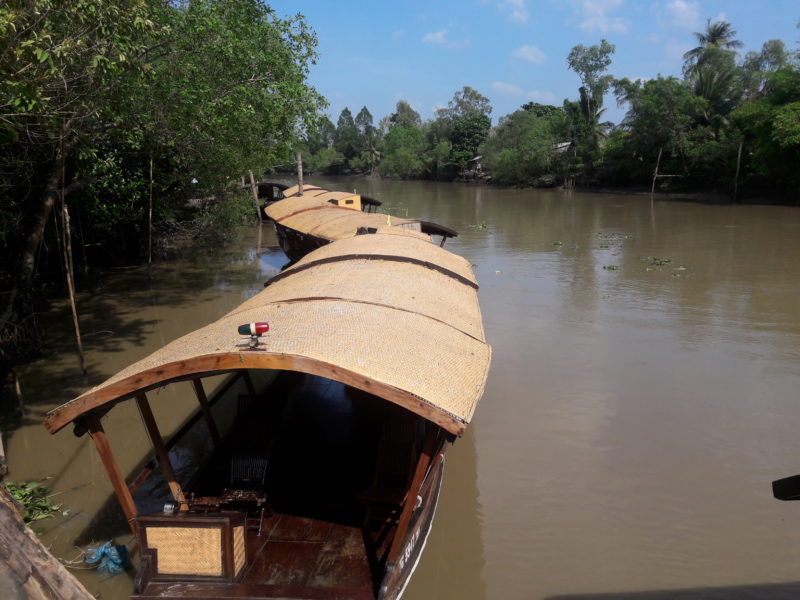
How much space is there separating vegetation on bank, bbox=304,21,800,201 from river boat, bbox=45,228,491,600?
50.9 ft

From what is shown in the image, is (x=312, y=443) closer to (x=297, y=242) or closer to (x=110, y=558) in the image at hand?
(x=110, y=558)

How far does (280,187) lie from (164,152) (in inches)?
528

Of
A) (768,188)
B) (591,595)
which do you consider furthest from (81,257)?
(768,188)

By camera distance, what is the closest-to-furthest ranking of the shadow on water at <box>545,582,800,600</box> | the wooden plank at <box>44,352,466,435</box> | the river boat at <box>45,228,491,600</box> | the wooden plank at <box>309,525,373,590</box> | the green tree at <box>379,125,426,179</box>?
the wooden plank at <box>44,352,466,435</box>
the river boat at <box>45,228,491,600</box>
the wooden plank at <box>309,525,373,590</box>
the shadow on water at <box>545,582,800,600</box>
the green tree at <box>379,125,426,179</box>

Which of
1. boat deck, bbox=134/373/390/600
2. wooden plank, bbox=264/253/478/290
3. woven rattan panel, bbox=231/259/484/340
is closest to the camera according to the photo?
boat deck, bbox=134/373/390/600

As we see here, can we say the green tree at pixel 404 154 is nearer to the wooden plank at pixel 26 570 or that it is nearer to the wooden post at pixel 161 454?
the wooden post at pixel 161 454

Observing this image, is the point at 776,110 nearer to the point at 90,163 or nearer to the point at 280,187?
the point at 280,187

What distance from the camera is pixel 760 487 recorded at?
5051mm

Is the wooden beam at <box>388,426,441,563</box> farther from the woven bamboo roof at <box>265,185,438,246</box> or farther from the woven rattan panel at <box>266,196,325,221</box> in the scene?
the woven rattan panel at <box>266,196,325,221</box>

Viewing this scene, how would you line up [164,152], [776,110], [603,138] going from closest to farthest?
[164,152] → [776,110] → [603,138]

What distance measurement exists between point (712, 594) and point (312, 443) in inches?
126

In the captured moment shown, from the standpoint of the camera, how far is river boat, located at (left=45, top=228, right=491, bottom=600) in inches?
119

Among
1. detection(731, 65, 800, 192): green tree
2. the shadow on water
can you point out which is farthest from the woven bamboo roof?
detection(731, 65, 800, 192): green tree

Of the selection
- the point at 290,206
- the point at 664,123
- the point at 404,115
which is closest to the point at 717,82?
the point at 664,123
